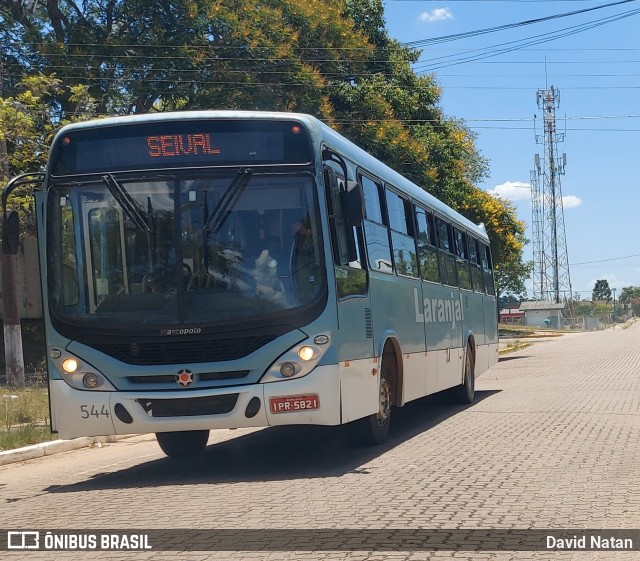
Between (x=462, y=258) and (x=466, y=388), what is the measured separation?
7.53 feet

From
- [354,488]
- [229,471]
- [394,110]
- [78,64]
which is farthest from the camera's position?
[394,110]

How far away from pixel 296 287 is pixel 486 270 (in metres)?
12.3

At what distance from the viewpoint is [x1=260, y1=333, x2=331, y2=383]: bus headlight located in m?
9.53

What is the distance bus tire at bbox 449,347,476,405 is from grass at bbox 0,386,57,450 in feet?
22.2

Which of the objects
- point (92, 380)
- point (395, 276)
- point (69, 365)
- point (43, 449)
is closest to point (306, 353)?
point (92, 380)

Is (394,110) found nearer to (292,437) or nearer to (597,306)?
(292,437)

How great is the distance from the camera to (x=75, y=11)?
97.4ft

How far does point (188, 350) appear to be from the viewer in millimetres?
9586

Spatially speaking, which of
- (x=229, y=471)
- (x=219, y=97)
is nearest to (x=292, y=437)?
(x=229, y=471)

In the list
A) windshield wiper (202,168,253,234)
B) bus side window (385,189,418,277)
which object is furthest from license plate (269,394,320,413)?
bus side window (385,189,418,277)

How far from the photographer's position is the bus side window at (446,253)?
53.0 ft

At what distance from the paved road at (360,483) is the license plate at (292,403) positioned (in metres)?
0.64

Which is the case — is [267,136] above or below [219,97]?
below

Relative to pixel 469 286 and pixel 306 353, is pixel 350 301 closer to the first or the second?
pixel 306 353
